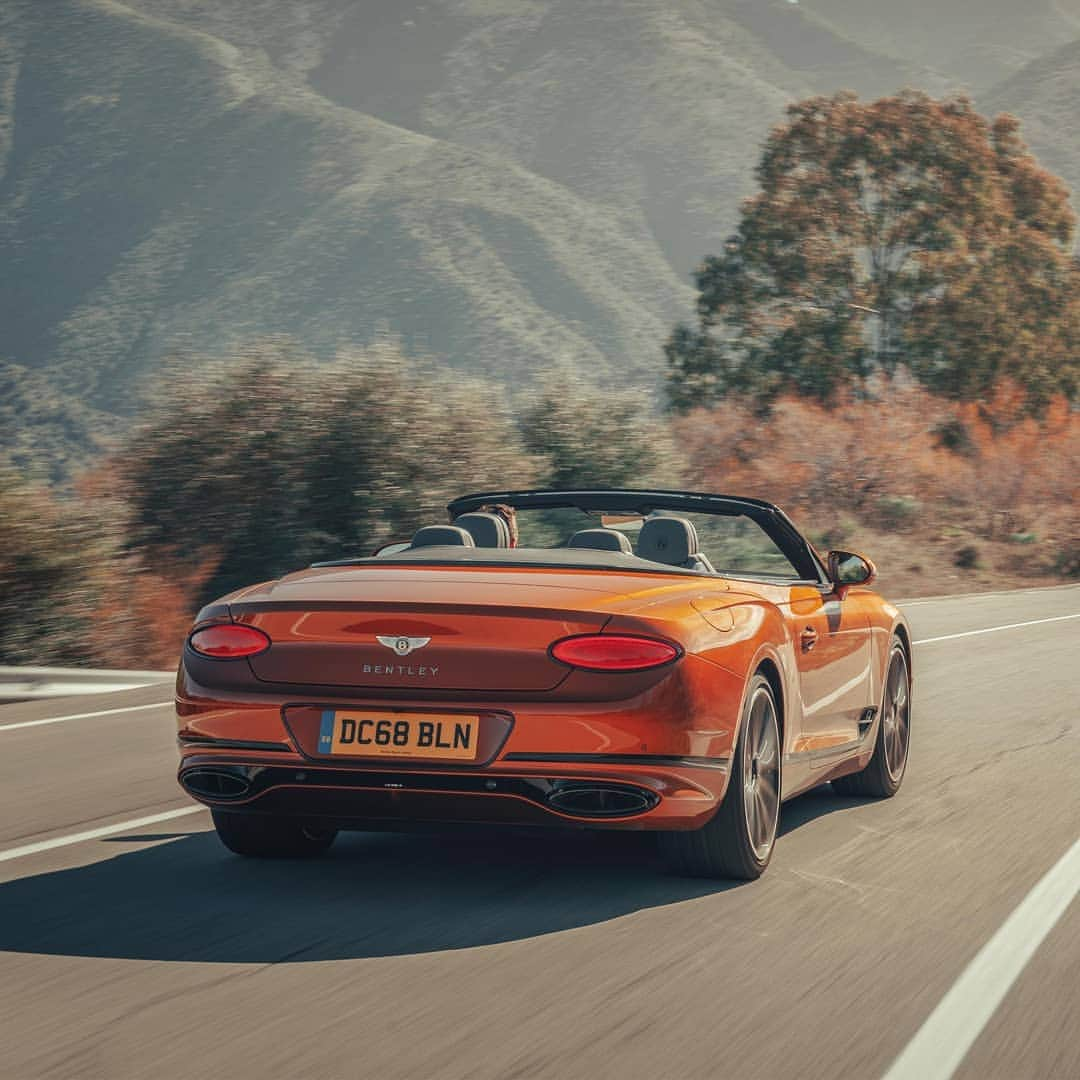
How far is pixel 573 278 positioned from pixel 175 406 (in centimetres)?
7593

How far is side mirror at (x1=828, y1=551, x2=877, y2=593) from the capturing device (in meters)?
7.59

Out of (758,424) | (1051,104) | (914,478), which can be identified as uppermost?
(1051,104)

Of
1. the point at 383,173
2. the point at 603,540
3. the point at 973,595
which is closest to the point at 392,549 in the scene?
the point at 603,540

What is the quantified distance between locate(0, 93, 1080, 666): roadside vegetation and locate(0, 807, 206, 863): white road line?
7.47 metres

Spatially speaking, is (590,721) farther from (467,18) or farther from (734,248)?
(467,18)

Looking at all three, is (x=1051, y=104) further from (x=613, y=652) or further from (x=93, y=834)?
(x=613, y=652)

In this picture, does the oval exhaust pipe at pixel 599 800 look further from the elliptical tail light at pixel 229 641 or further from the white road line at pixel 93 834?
the white road line at pixel 93 834

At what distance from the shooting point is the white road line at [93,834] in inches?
264

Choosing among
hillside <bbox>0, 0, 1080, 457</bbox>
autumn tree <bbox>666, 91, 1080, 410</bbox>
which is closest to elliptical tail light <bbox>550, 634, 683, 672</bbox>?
autumn tree <bbox>666, 91, 1080, 410</bbox>

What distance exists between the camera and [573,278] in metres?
93.2

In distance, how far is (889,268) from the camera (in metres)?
43.7

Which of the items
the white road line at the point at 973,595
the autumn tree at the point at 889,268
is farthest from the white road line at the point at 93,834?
the autumn tree at the point at 889,268

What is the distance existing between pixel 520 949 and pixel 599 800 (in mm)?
635

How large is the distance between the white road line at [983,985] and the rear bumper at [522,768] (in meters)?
1.02
